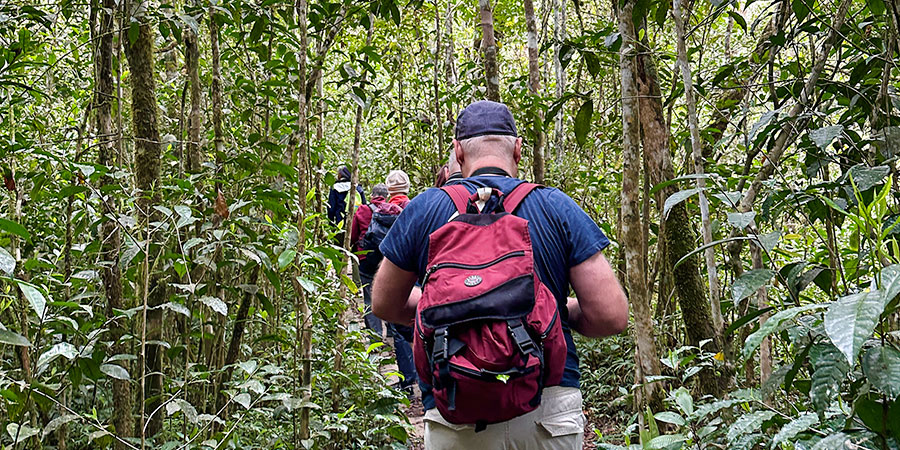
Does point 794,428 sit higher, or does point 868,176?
point 868,176

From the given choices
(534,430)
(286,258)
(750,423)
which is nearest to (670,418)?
(750,423)

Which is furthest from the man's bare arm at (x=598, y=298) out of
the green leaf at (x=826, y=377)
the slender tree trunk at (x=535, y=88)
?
the slender tree trunk at (x=535, y=88)

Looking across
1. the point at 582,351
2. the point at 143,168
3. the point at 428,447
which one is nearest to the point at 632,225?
the point at 428,447

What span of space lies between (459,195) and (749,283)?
33.3 inches

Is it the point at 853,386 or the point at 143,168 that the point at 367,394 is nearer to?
the point at 143,168

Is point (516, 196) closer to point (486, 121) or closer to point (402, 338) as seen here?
point (486, 121)

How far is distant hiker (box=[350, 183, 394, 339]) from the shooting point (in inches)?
231

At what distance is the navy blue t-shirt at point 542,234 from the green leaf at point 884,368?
0.79 metres

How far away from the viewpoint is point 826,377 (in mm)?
1432

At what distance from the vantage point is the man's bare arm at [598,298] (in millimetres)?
2018

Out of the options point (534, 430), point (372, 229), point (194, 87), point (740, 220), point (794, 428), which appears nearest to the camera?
point (794, 428)

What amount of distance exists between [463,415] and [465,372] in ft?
0.48

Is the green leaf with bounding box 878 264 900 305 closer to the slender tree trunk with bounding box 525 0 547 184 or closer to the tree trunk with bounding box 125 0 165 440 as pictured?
the tree trunk with bounding box 125 0 165 440

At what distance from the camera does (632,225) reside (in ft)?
9.61
